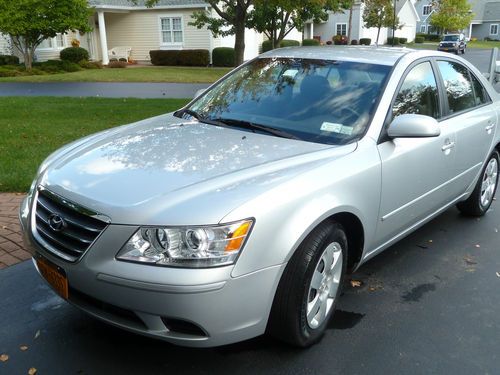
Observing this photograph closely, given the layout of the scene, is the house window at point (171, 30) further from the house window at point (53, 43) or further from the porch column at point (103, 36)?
the house window at point (53, 43)

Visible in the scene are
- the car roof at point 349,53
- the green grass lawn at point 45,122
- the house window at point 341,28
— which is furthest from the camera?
the house window at point 341,28

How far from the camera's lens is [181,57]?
28234 millimetres

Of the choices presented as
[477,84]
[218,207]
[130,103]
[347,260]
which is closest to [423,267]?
[347,260]

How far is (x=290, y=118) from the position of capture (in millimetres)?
3674

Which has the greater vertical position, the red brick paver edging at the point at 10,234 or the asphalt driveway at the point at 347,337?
the red brick paver edging at the point at 10,234

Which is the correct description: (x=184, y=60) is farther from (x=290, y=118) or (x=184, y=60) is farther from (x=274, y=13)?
(x=290, y=118)

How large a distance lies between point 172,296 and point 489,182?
4.23 meters

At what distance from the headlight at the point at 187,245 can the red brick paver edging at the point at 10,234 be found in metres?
2.20

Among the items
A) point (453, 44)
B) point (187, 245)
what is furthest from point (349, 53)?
point (453, 44)

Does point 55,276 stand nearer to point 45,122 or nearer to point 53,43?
point 45,122

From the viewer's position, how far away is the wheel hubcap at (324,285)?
2.99m

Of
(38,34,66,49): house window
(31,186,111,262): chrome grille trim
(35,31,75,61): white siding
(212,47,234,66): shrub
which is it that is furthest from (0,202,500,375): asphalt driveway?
(38,34,66,49): house window

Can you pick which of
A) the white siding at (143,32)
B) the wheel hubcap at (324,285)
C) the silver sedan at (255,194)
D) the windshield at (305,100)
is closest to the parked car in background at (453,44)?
the white siding at (143,32)

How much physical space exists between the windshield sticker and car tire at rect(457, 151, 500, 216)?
231 centimetres
